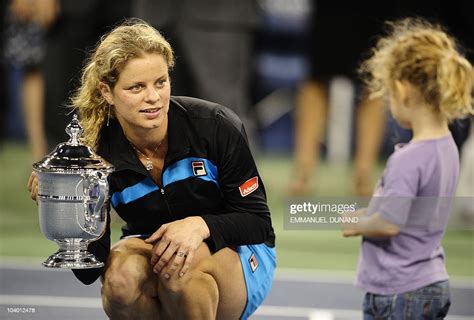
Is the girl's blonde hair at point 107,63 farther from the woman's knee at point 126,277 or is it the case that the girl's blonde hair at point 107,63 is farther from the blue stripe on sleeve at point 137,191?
the woman's knee at point 126,277

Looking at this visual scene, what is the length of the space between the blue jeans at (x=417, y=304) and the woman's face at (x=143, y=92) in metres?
0.69

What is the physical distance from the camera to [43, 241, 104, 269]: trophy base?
2398 mm

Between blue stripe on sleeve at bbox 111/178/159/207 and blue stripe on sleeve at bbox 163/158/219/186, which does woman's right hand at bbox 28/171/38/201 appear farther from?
blue stripe on sleeve at bbox 163/158/219/186

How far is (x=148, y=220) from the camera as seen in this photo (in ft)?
8.68

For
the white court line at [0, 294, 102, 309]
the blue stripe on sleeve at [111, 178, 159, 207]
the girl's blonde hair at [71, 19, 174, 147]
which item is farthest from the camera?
the white court line at [0, 294, 102, 309]

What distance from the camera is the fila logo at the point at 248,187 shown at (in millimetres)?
2586

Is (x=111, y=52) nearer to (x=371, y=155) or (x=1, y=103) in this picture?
(x=371, y=155)

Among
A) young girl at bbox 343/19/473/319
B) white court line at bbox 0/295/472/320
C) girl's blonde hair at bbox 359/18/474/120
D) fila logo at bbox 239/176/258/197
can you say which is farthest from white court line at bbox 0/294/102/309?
girl's blonde hair at bbox 359/18/474/120

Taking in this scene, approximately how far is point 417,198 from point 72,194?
32.7 inches

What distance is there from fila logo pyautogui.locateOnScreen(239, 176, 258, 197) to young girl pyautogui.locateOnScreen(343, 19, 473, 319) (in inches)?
10.5

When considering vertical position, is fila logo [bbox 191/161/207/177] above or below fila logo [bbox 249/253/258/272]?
above

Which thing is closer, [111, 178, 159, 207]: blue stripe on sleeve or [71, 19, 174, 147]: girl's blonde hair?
[71, 19, 174, 147]: girl's blonde hair

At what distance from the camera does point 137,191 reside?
2.59 metres

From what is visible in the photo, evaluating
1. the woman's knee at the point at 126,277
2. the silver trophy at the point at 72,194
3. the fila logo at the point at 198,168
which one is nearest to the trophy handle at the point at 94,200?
the silver trophy at the point at 72,194
